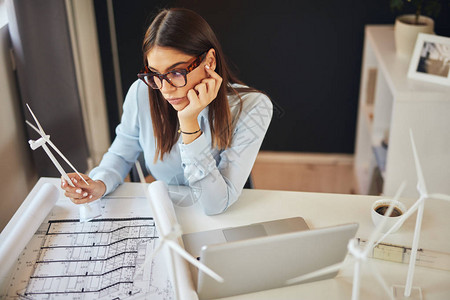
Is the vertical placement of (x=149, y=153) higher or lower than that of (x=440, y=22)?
lower

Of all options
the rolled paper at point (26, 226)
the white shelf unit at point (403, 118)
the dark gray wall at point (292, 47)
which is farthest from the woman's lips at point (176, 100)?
A: the dark gray wall at point (292, 47)

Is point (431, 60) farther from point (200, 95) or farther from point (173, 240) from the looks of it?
point (173, 240)

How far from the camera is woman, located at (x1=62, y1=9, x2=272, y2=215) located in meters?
1.49

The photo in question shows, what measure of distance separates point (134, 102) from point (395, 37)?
1315 mm

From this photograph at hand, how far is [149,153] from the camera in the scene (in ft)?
5.93

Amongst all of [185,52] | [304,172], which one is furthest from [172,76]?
[304,172]

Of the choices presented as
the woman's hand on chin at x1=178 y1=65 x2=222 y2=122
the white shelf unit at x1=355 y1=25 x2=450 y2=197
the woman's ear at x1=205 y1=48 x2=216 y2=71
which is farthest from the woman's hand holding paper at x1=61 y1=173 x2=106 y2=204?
the white shelf unit at x1=355 y1=25 x2=450 y2=197

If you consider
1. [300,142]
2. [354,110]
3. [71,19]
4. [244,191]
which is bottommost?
[300,142]

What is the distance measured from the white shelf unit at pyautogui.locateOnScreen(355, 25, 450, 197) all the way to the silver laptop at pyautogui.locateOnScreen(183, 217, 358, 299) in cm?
105

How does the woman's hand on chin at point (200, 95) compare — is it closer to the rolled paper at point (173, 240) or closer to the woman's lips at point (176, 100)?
the woman's lips at point (176, 100)

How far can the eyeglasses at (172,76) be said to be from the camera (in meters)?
1.47

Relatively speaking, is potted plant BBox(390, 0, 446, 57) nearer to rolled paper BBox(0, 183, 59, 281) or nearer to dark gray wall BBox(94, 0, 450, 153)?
dark gray wall BBox(94, 0, 450, 153)

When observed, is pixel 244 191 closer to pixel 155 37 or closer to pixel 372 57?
pixel 155 37

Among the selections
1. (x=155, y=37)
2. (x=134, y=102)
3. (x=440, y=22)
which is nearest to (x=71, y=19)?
(x=134, y=102)
